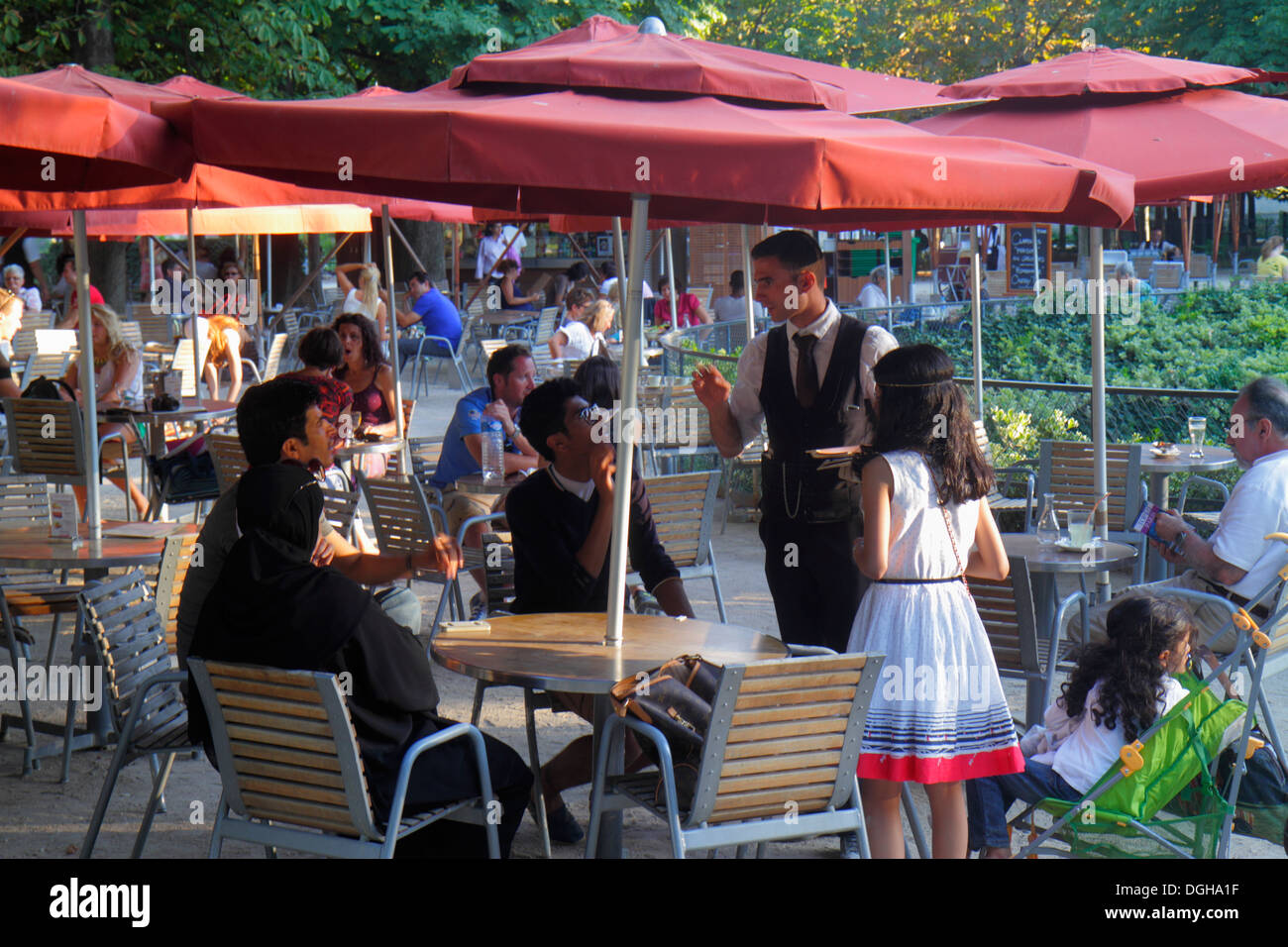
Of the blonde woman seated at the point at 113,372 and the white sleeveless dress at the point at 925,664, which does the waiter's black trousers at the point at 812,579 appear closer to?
the white sleeveless dress at the point at 925,664

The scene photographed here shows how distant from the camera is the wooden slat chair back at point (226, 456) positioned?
7695 mm

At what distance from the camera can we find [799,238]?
187 inches

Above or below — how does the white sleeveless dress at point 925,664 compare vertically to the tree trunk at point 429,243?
below

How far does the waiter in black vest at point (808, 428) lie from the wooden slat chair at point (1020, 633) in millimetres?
677

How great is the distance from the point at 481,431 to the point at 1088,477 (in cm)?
318

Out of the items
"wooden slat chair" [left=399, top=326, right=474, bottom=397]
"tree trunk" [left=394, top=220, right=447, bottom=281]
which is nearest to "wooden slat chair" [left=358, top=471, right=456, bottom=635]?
"wooden slat chair" [left=399, top=326, right=474, bottom=397]

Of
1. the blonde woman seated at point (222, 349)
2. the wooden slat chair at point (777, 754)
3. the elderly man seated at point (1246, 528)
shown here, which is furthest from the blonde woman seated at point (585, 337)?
the wooden slat chair at point (777, 754)

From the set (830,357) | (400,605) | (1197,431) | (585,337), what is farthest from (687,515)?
(585,337)

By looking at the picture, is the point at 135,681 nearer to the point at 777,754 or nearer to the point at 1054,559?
the point at 777,754

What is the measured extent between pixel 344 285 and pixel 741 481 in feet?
26.5
